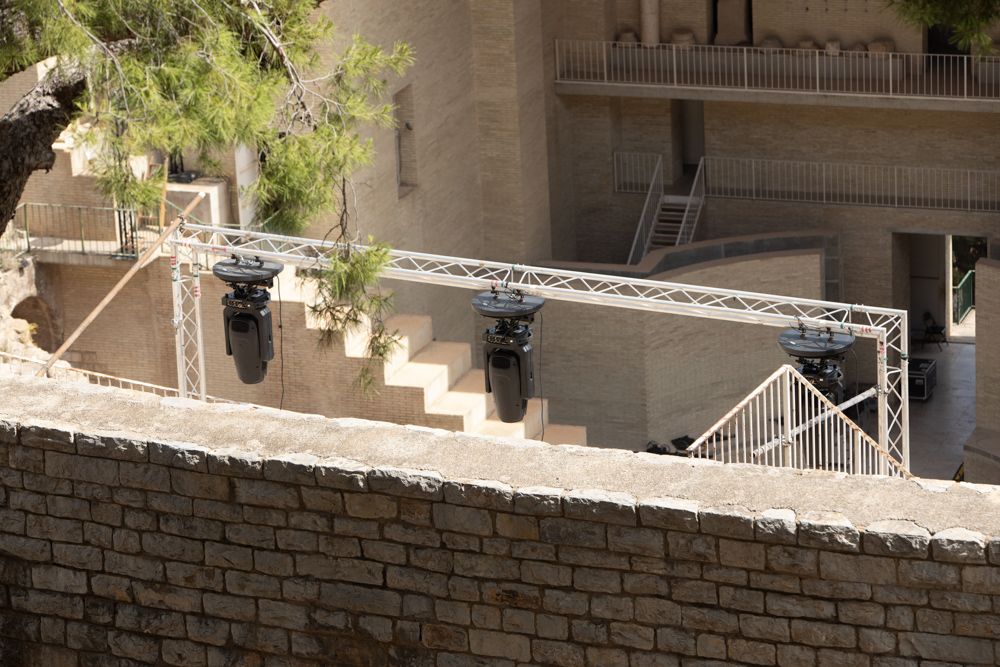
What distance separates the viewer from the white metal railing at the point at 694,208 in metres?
27.4

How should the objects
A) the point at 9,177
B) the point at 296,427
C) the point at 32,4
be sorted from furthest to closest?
the point at 9,177 → the point at 32,4 → the point at 296,427

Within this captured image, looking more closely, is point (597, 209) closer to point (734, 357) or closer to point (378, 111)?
point (734, 357)

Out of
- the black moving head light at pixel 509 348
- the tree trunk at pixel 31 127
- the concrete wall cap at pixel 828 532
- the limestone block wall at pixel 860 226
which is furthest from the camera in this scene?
the limestone block wall at pixel 860 226

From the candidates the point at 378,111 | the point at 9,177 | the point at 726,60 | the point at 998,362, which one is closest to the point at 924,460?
the point at 998,362

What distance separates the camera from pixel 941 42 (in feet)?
90.4

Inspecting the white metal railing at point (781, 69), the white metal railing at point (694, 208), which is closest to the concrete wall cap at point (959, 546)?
the white metal railing at point (781, 69)

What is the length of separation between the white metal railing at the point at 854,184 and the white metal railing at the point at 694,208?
5.7 inches

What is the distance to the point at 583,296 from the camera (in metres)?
17.6

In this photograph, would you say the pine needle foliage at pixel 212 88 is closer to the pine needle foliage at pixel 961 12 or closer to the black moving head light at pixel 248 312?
the black moving head light at pixel 248 312

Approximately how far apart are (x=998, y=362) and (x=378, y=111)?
12269 mm

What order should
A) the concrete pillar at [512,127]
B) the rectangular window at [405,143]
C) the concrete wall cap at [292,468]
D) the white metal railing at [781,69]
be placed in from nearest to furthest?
the concrete wall cap at [292,468] → the rectangular window at [405,143] → the concrete pillar at [512,127] → the white metal railing at [781,69]

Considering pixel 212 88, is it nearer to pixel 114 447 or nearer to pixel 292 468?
pixel 114 447

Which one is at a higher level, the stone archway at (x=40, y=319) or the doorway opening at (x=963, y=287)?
the stone archway at (x=40, y=319)

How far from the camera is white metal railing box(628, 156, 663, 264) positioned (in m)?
27.8
